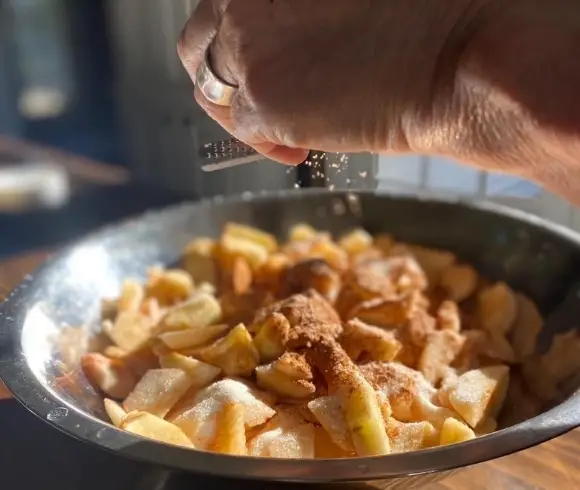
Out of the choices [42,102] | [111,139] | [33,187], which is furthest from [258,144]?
[42,102]

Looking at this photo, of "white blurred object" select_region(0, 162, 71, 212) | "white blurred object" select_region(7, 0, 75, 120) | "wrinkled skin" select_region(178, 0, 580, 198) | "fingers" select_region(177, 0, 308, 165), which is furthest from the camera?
"white blurred object" select_region(7, 0, 75, 120)

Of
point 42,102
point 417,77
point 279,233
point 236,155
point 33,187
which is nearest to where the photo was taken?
point 417,77

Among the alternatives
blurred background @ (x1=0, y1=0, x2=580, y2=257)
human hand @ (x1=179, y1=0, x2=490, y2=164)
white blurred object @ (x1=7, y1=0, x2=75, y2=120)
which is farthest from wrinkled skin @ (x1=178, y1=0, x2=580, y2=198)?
white blurred object @ (x1=7, y1=0, x2=75, y2=120)

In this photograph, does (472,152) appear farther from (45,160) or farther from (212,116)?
(45,160)

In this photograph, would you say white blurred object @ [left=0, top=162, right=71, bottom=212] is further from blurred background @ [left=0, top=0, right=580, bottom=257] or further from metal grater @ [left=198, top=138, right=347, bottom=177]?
metal grater @ [left=198, top=138, right=347, bottom=177]

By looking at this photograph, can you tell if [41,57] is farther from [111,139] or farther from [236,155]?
[236,155]

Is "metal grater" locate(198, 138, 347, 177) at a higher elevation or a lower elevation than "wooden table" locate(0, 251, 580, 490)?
higher
